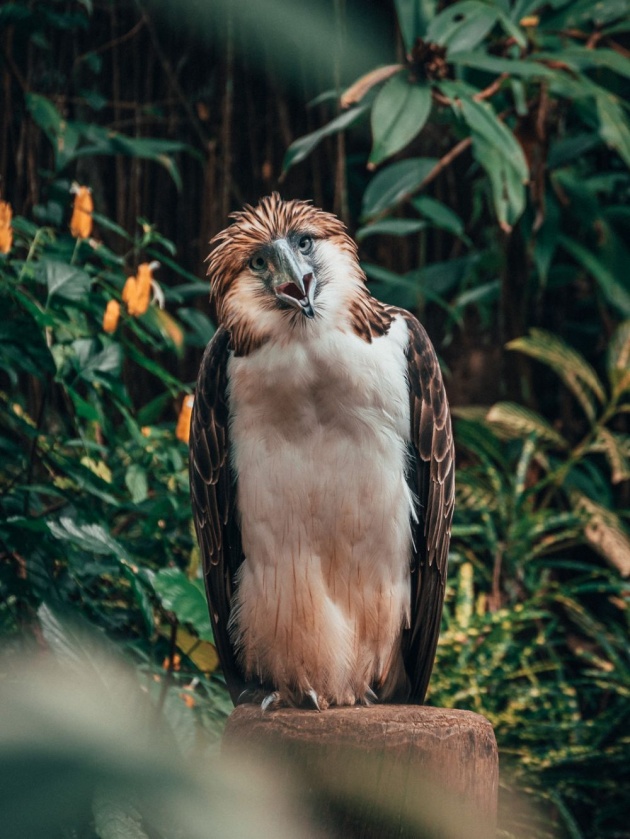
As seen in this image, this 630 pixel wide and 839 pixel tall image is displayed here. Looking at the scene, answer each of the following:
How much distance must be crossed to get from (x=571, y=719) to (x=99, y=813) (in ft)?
9.70

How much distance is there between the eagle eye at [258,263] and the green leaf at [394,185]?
178 cm

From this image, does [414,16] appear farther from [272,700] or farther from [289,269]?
[272,700]

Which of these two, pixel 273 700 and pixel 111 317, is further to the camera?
pixel 111 317

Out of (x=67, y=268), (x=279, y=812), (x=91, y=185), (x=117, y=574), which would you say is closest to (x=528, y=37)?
(x=91, y=185)

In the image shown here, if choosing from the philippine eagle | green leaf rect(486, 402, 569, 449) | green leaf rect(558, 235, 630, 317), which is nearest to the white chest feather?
the philippine eagle

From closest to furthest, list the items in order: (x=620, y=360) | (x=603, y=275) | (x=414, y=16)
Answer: (x=414, y=16) → (x=620, y=360) → (x=603, y=275)

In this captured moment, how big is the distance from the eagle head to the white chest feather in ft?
0.22

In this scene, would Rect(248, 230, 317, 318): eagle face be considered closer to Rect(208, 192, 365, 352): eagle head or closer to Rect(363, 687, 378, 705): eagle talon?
Rect(208, 192, 365, 352): eagle head

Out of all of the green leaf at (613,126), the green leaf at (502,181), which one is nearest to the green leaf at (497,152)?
the green leaf at (502,181)

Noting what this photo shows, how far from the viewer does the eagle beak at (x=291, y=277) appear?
2.21m

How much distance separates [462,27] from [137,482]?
222 centimetres

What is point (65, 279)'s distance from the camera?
2.71m

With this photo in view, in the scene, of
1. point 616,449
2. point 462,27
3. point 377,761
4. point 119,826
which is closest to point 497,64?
point 462,27

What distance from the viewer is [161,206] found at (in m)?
4.89
